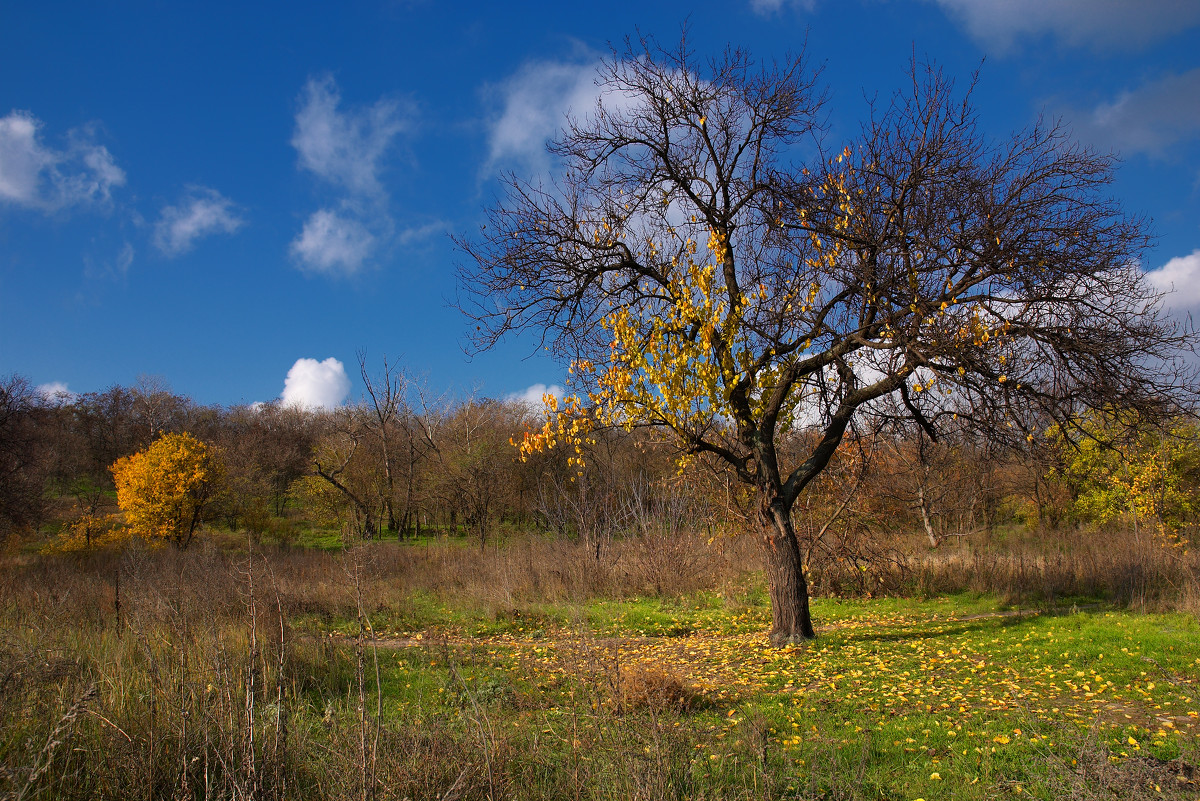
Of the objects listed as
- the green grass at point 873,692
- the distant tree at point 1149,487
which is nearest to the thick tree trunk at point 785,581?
the green grass at point 873,692

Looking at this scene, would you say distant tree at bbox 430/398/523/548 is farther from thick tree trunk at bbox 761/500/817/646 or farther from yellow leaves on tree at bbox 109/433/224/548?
thick tree trunk at bbox 761/500/817/646

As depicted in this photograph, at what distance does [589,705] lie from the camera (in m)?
5.68

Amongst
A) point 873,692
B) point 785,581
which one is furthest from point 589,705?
point 785,581

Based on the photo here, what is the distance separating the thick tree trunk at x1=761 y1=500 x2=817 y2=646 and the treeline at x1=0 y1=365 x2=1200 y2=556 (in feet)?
6.14

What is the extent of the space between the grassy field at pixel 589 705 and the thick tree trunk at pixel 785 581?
20.2 inches

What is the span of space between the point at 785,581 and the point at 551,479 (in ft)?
75.3

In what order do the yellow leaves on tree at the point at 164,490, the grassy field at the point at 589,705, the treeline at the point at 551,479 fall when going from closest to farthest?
the grassy field at the point at 589,705, the treeline at the point at 551,479, the yellow leaves on tree at the point at 164,490

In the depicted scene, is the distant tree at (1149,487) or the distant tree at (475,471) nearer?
the distant tree at (1149,487)

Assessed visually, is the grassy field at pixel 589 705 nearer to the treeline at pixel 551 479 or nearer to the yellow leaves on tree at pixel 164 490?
the treeline at pixel 551 479

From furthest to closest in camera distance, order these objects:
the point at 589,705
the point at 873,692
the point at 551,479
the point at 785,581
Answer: the point at 551,479 → the point at 785,581 → the point at 873,692 → the point at 589,705

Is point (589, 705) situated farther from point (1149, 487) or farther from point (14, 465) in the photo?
point (14, 465)

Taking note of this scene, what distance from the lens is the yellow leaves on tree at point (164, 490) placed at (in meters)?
27.9

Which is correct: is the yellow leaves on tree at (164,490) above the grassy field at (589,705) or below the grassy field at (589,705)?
above

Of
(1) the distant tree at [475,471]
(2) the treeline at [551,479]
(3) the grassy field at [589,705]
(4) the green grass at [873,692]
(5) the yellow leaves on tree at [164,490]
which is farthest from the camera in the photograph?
(1) the distant tree at [475,471]
